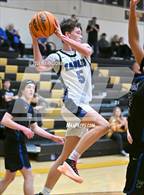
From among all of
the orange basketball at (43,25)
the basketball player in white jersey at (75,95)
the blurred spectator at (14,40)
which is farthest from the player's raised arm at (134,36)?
the blurred spectator at (14,40)

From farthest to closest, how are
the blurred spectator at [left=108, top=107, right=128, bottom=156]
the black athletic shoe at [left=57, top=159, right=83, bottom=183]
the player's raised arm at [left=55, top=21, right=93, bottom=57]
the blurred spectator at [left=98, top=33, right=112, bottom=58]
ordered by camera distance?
1. the blurred spectator at [left=98, top=33, right=112, bottom=58]
2. the blurred spectator at [left=108, top=107, right=128, bottom=156]
3. the black athletic shoe at [left=57, top=159, right=83, bottom=183]
4. the player's raised arm at [left=55, top=21, right=93, bottom=57]

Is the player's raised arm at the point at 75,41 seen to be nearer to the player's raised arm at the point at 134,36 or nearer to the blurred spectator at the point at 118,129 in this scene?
the player's raised arm at the point at 134,36

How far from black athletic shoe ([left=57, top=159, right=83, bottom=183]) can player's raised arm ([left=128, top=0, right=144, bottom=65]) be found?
179cm

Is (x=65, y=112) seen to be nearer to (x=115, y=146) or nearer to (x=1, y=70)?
(x=115, y=146)

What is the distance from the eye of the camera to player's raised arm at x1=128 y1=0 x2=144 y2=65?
3406mm

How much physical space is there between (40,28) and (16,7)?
11848mm

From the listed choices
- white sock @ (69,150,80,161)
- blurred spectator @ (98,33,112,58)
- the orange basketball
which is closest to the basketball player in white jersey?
white sock @ (69,150,80,161)

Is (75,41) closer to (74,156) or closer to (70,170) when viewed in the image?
(74,156)

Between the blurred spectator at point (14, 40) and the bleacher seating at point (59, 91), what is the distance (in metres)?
1.06

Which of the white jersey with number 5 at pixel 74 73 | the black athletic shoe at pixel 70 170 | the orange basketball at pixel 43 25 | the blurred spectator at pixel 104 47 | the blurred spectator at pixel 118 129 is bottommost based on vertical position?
the blurred spectator at pixel 118 129

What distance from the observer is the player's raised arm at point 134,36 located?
341 centimetres

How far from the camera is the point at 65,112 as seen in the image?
17.6 ft

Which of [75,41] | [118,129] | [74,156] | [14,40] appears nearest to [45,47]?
[14,40]

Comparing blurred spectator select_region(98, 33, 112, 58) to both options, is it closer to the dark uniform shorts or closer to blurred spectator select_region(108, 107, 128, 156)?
blurred spectator select_region(108, 107, 128, 156)
